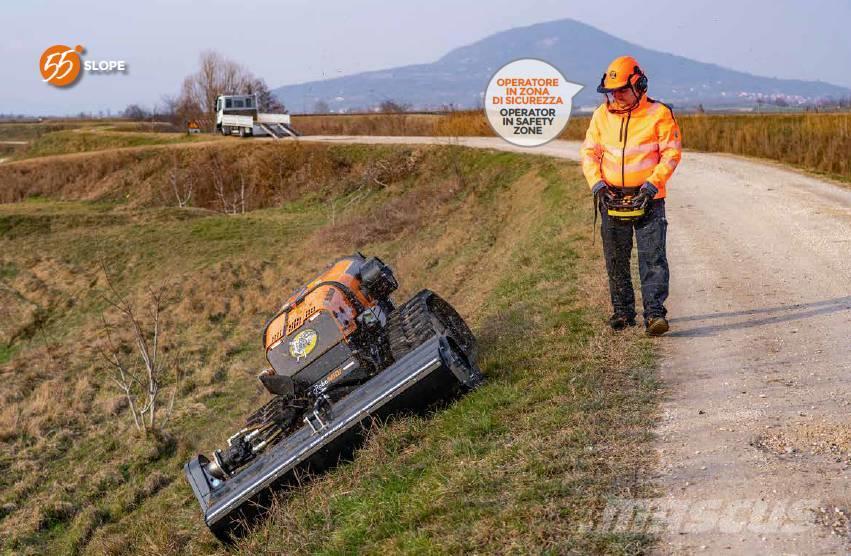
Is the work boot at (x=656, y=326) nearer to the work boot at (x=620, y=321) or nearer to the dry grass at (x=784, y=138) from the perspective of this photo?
the work boot at (x=620, y=321)

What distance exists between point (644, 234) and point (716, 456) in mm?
2778

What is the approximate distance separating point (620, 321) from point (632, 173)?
1453 mm

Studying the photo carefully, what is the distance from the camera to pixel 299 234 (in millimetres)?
26906

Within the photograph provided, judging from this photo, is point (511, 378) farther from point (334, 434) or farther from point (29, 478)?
point (29, 478)

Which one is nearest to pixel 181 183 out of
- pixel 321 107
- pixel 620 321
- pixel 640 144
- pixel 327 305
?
pixel 321 107

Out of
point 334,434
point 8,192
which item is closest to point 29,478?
point 334,434

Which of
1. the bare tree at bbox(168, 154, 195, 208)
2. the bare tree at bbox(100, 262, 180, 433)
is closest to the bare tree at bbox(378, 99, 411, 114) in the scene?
the bare tree at bbox(168, 154, 195, 208)

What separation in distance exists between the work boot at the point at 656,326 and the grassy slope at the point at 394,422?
226 mm

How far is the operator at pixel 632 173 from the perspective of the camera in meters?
6.74

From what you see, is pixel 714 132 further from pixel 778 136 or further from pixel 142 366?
pixel 142 366

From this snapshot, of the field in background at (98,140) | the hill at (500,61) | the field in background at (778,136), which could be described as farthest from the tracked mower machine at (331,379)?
the hill at (500,61)

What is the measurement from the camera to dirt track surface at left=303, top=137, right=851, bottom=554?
12.9 ft

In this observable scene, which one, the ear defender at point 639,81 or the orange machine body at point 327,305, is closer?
the ear defender at point 639,81

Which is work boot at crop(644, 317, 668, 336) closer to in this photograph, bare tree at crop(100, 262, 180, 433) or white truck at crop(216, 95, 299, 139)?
bare tree at crop(100, 262, 180, 433)
